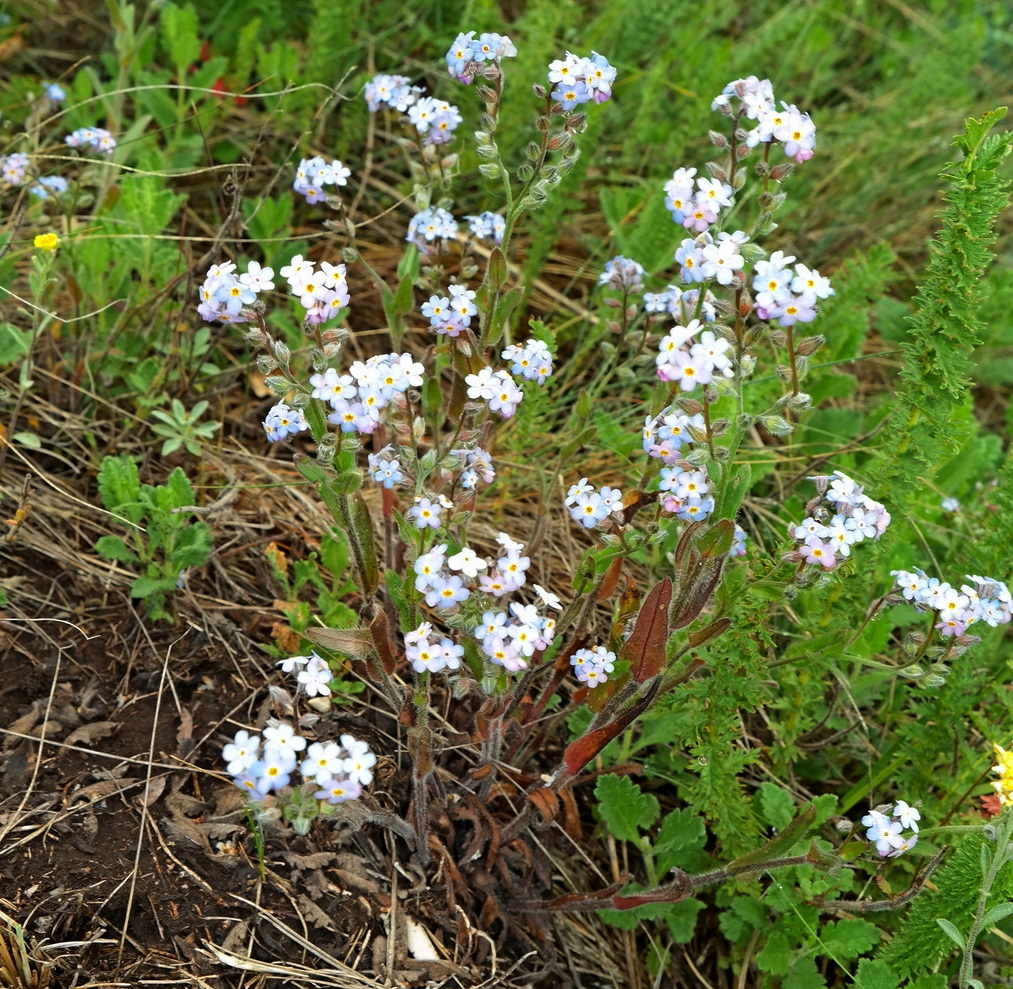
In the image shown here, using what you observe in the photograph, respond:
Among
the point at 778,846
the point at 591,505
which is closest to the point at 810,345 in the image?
the point at 591,505

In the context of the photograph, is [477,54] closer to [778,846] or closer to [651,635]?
[651,635]

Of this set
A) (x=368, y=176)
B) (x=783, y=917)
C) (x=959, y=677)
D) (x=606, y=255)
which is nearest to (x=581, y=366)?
(x=606, y=255)

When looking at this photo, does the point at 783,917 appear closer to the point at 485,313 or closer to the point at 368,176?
the point at 485,313

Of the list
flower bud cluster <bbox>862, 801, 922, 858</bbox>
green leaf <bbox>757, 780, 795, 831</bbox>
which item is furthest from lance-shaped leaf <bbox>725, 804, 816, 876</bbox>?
green leaf <bbox>757, 780, 795, 831</bbox>

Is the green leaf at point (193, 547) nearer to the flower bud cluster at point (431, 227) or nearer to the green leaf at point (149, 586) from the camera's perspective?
the green leaf at point (149, 586)

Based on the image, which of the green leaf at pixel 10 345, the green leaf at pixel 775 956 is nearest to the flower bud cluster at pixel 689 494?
the green leaf at pixel 775 956

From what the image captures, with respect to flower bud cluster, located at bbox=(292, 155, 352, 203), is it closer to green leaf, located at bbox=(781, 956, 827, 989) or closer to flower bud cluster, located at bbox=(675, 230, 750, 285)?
flower bud cluster, located at bbox=(675, 230, 750, 285)
